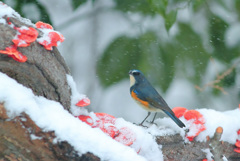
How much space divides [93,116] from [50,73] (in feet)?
1.30

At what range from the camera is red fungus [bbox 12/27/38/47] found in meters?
2.29

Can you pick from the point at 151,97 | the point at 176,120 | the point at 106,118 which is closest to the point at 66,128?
the point at 106,118

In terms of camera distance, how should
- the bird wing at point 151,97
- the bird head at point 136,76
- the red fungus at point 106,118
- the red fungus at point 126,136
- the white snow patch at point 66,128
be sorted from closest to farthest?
1. the white snow patch at point 66,128
2. the red fungus at point 126,136
3. the red fungus at point 106,118
4. the bird wing at point 151,97
5. the bird head at point 136,76

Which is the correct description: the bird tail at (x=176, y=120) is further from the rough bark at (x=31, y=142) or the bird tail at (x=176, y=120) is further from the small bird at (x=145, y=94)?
the rough bark at (x=31, y=142)

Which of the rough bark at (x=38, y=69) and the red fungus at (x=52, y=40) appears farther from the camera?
the red fungus at (x=52, y=40)

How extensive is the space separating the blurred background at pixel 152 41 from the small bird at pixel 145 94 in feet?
0.21

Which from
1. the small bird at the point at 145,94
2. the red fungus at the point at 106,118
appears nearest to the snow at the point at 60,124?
the red fungus at the point at 106,118

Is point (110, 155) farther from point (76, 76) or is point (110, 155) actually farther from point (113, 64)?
point (76, 76)

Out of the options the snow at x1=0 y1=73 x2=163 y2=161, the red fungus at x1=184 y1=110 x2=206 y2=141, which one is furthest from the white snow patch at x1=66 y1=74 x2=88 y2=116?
the red fungus at x1=184 y1=110 x2=206 y2=141

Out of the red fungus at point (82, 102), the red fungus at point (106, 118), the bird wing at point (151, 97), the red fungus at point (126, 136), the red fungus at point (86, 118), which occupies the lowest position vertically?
the red fungus at point (126, 136)

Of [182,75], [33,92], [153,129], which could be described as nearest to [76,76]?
[182,75]

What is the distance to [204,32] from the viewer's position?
3848 millimetres

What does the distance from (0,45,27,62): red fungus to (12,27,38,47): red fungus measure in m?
0.03

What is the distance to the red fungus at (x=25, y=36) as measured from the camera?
2.29m
